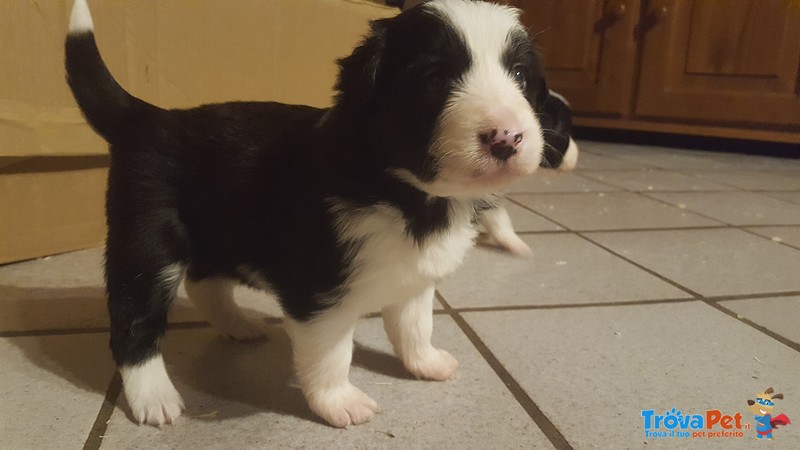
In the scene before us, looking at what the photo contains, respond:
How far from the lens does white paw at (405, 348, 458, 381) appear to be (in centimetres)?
113

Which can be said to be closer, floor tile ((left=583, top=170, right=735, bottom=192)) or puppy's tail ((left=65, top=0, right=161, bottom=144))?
puppy's tail ((left=65, top=0, right=161, bottom=144))

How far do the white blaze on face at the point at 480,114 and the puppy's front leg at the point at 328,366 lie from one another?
0.26 metres

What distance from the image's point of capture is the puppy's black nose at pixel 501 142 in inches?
31.4

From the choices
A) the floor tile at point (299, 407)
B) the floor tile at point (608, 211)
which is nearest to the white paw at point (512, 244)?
the floor tile at point (608, 211)

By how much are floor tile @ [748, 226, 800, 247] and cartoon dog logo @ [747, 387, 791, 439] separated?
115cm

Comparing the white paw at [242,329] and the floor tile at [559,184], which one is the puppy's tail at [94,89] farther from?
the floor tile at [559,184]

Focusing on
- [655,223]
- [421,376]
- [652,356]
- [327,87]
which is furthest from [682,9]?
[421,376]

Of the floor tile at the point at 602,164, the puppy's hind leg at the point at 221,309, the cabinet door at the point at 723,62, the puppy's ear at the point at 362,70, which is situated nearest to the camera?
the puppy's ear at the point at 362,70

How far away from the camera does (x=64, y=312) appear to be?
1355 millimetres

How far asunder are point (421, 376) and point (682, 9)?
11.3 feet

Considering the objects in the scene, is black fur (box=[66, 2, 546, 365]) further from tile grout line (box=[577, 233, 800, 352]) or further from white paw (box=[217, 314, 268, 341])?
tile grout line (box=[577, 233, 800, 352])

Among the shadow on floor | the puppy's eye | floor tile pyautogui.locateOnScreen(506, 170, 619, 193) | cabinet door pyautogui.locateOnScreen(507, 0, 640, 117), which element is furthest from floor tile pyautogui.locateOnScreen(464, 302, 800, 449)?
cabinet door pyautogui.locateOnScreen(507, 0, 640, 117)

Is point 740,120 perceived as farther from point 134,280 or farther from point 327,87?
point 134,280

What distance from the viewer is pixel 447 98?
852mm
